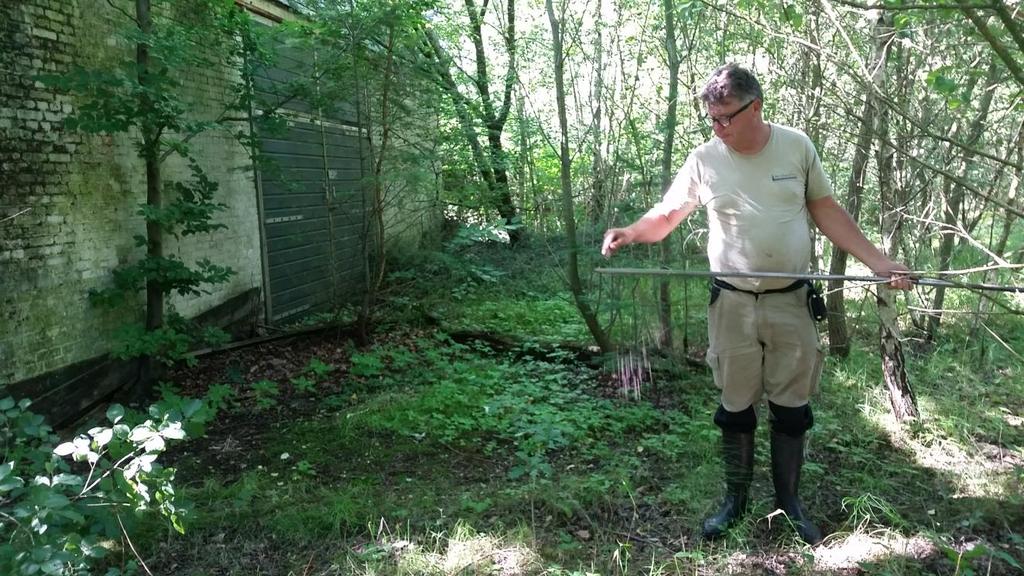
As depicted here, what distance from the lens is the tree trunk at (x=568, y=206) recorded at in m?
5.73

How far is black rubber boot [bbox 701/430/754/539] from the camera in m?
3.26

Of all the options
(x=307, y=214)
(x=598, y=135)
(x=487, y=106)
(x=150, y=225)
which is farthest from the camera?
(x=487, y=106)

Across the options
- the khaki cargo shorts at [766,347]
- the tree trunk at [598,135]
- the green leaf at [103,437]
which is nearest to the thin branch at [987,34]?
the khaki cargo shorts at [766,347]

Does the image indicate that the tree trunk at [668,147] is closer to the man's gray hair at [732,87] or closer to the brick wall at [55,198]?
the man's gray hair at [732,87]

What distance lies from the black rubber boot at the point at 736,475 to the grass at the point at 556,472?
0.08 m

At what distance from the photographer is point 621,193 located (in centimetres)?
614

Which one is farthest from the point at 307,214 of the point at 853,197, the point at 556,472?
the point at 853,197

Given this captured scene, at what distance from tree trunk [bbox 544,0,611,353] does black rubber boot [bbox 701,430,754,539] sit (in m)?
2.87

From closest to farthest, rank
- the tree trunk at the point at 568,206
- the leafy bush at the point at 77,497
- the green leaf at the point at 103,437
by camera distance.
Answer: the leafy bush at the point at 77,497 < the green leaf at the point at 103,437 < the tree trunk at the point at 568,206

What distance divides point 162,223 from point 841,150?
5593 millimetres

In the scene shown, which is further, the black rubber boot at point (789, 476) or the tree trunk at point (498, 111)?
the tree trunk at point (498, 111)

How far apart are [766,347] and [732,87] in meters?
1.09

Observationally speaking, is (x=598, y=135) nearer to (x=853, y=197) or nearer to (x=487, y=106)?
(x=853, y=197)

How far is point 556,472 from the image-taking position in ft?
13.5
